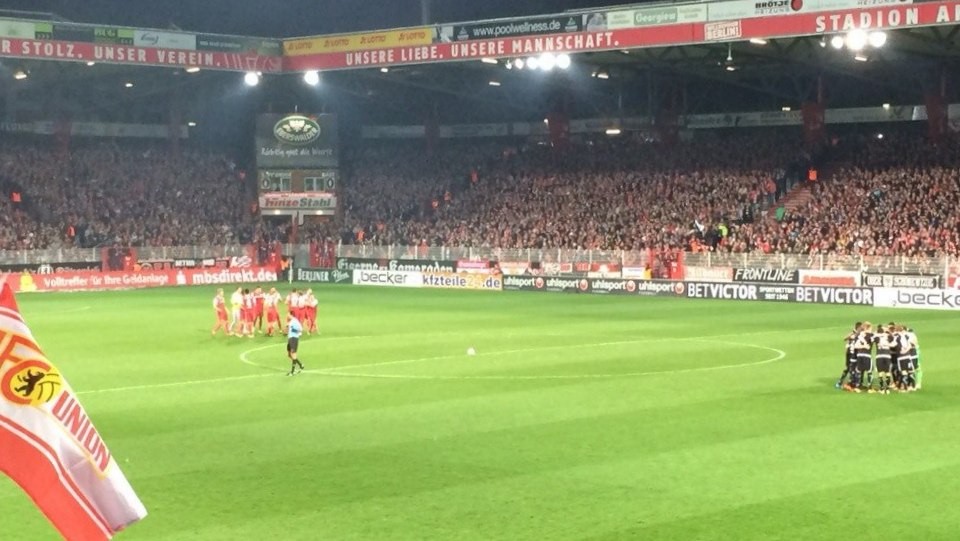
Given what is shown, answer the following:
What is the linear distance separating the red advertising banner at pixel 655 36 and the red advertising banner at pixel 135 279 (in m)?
10.1

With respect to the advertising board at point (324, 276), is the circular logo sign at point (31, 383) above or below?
above

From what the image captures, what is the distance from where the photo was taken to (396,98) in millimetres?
73688

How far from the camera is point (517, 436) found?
18.6m

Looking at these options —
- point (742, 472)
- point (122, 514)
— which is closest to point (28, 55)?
point (742, 472)

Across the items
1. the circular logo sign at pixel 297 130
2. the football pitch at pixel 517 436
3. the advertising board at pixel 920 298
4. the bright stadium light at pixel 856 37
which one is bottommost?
the football pitch at pixel 517 436

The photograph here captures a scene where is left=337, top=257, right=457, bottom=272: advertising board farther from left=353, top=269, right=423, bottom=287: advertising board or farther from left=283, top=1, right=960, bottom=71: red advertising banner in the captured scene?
left=283, top=1, right=960, bottom=71: red advertising banner

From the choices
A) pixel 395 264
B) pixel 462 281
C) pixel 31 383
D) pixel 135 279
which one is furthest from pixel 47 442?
pixel 395 264

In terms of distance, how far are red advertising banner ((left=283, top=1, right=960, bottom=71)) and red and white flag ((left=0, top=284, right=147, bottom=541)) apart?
144 feet

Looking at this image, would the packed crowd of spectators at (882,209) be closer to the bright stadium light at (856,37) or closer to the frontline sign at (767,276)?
the frontline sign at (767,276)

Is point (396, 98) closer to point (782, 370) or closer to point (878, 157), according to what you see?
point (878, 157)

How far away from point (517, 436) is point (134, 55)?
43.2 meters

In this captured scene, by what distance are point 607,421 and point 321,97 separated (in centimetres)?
5392

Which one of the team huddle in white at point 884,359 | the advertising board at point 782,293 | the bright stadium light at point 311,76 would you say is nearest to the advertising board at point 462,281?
the advertising board at point 782,293

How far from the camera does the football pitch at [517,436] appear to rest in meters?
13.4
